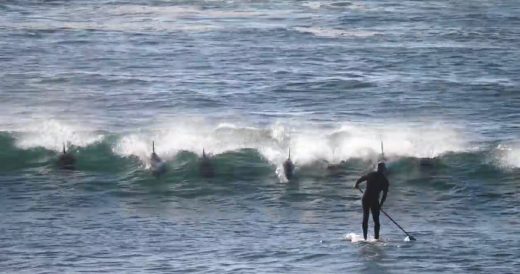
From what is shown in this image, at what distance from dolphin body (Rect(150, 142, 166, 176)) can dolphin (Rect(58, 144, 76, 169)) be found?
5.46ft

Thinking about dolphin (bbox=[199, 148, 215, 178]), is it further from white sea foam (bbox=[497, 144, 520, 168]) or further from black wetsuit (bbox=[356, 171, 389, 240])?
black wetsuit (bbox=[356, 171, 389, 240])

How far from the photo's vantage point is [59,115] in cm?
3350

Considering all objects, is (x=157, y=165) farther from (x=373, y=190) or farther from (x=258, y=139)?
(x=373, y=190)

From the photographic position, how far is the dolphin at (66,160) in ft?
88.1

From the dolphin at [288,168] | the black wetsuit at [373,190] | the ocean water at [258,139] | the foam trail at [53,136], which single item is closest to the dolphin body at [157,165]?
the ocean water at [258,139]

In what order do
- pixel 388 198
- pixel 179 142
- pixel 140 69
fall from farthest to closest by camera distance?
pixel 140 69 < pixel 179 142 < pixel 388 198

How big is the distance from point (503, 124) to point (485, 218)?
33.6ft

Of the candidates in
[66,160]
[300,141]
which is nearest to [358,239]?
[300,141]

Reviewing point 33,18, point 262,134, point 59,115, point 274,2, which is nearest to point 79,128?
point 59,115

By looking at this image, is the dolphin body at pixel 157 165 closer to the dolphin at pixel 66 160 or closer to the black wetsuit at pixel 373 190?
the dolphin at pixel 66 160

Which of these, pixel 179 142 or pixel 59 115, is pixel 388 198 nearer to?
pixel 179 142

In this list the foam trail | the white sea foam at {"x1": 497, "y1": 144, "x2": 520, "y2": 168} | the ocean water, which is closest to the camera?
the ocean water

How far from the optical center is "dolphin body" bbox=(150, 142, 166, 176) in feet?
86.1

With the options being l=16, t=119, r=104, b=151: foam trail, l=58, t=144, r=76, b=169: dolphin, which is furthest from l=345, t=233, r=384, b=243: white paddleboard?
l=16, t=119, r=104, b=151: foam trail
